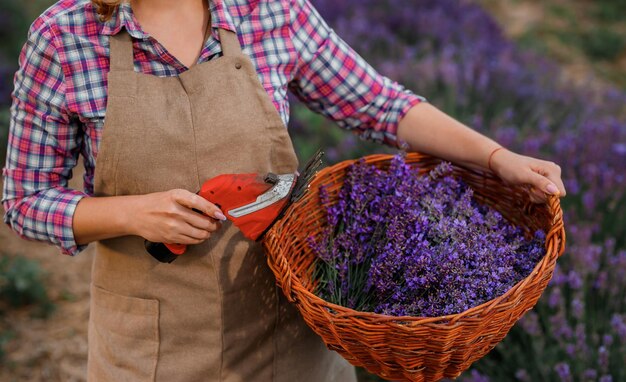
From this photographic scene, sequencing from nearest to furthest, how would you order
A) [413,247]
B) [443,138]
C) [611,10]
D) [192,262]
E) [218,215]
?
1. [218,215]
2. [413,247]
3. [192,262]
4. [443,138]
5. [611,10]

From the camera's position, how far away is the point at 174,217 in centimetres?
126

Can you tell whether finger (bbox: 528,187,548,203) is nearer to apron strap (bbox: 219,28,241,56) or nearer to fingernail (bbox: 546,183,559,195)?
fingernail (bbox: 546,183,559,195)

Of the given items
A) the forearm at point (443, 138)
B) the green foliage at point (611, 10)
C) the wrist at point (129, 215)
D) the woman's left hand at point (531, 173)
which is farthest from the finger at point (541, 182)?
the green foliage at point (611, 10)

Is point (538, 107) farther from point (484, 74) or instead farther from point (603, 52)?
point (603, 52)

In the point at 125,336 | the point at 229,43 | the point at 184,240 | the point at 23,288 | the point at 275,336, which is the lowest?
the point at 23,288

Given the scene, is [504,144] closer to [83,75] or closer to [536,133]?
[536,133]

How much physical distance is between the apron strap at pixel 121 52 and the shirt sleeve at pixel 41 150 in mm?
104

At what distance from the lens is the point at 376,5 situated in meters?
4.51

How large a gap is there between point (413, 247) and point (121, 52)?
2.26ft

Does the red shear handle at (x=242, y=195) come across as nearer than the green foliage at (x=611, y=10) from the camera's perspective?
Yes

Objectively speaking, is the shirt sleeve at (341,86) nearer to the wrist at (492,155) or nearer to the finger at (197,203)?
the wrist at (492,155)

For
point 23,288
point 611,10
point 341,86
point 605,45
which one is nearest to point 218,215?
point 341,86

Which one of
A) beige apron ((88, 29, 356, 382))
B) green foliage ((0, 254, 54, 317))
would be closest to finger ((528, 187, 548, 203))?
beige apron ((88, 29, 356, 382))

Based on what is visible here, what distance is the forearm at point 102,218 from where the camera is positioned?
1325 millimetres
